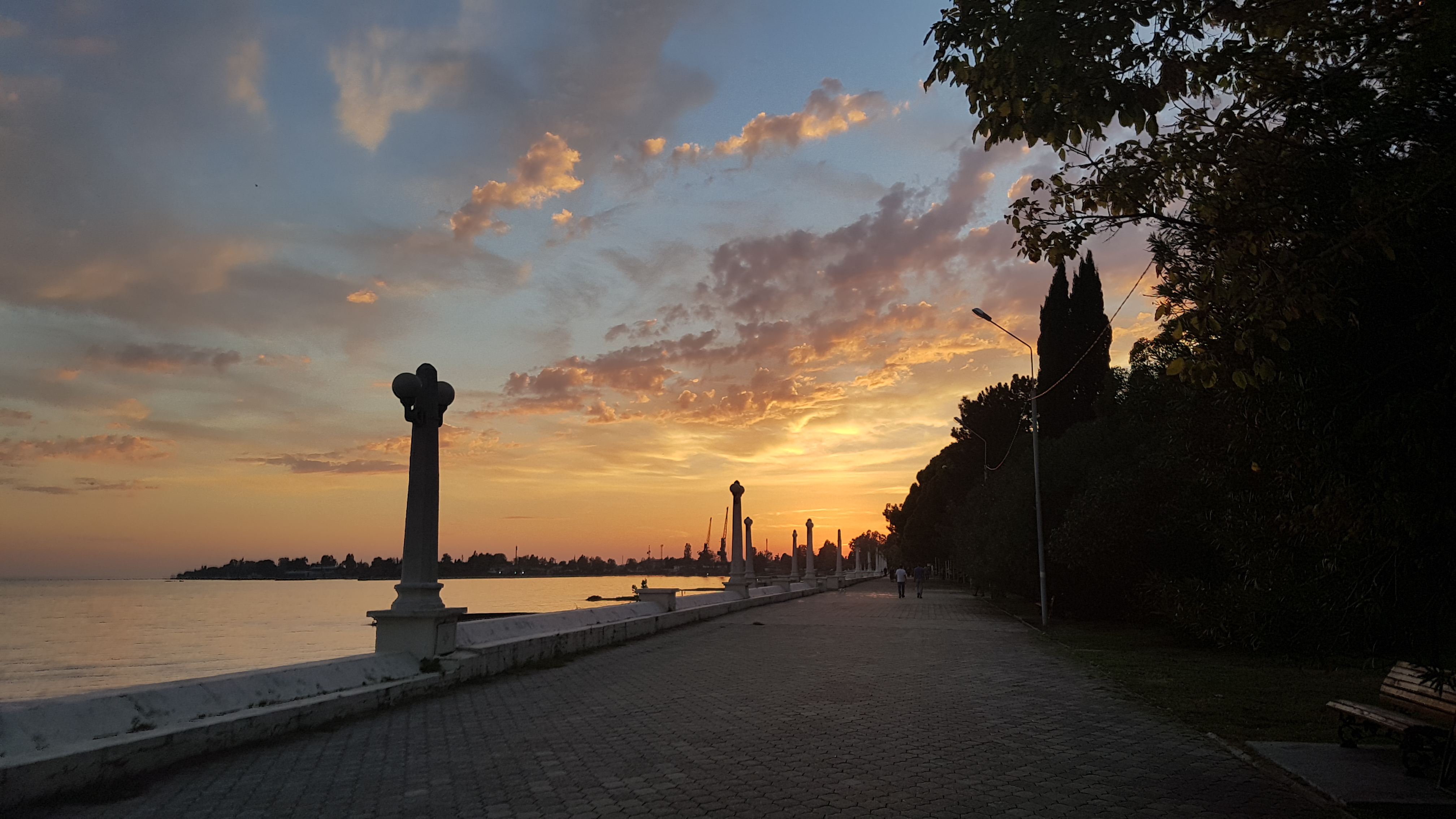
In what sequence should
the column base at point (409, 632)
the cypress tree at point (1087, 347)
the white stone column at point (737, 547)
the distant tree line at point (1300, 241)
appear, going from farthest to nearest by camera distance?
the cypress tree at point (1087, 347), the white stone column at point (737, 547), the column base at point (409, 632), the distant tree line at point (1300, 241)

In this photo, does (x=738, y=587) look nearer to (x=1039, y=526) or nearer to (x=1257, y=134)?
(x=1039, y=526)

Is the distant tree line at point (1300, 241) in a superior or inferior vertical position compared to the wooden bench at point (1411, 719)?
superior

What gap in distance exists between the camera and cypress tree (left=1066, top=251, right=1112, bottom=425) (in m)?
40.9

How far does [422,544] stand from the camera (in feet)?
36.6

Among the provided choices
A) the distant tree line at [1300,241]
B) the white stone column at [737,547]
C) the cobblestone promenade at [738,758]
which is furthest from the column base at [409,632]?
the white stone column at [737,547]

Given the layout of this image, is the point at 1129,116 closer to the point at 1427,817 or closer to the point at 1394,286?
the point at 1394,286

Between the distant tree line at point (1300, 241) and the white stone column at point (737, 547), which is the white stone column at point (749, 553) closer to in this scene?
the white stone column at point (737, 547)

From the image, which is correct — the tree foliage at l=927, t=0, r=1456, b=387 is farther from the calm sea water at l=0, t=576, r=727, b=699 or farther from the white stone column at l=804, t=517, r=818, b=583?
the white stone column at l=804, t=517, r=818, b=583

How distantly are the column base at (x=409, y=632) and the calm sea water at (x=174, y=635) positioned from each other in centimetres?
160

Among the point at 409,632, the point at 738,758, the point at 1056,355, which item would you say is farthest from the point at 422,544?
the point at 1056,355

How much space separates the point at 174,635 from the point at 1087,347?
5866 cm

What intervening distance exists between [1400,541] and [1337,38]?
3.24 m

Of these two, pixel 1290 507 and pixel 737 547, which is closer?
pixel 1290 507

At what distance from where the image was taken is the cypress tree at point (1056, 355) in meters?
41.0
